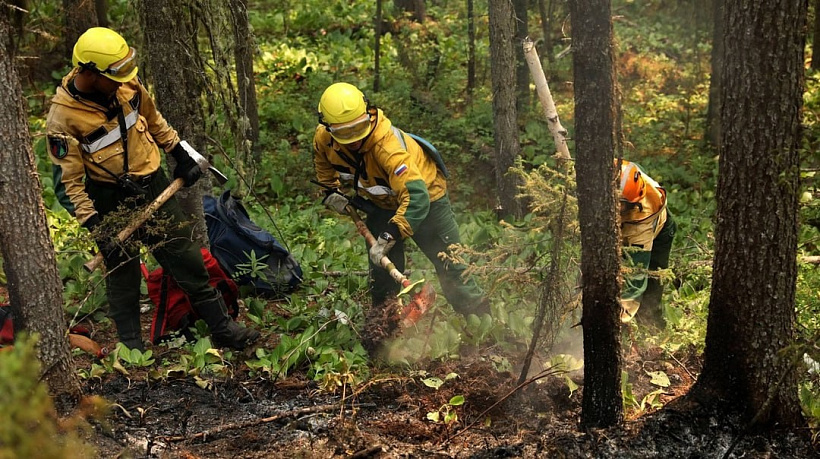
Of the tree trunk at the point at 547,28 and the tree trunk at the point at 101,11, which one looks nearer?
the tree trunk at the point at 101,11

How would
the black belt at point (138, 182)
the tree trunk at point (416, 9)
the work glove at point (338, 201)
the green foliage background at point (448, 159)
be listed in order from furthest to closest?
the tree trunk at point (416, 9)
the work glove at point (338, 201)
the green foliage background at point (448, 159)
the black belt at point (138, 182)

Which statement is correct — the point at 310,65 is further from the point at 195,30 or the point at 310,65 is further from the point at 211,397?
the point at 211,397

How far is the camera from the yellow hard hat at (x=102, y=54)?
482 centimetres

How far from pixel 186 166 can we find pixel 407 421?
2.57 m

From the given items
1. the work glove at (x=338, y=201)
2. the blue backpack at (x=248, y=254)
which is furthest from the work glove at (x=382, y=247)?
the blue backpack at (x=248, y=254)

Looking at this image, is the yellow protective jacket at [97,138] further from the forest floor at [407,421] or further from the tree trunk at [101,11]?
the tree trunk at [101,11]

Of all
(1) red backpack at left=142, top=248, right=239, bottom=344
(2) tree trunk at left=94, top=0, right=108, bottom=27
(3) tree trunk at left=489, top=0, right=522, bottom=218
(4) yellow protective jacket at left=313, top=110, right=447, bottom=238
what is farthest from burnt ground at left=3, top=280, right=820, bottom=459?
(2) tree trunk at left=94, top=0, right=108, bottom=27

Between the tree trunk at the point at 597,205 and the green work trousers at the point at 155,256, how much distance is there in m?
2.94

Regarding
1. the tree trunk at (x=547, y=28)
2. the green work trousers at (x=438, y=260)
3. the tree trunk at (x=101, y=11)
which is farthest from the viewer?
the tree trunk at (x=547, y=28)

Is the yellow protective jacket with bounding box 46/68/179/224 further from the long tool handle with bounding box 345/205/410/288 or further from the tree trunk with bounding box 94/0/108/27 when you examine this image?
the tree trunk with bounding box 94/0/108/27

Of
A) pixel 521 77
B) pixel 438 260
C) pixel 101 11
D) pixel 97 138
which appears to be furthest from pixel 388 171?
pixel 101 11

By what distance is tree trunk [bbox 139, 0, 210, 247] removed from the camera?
5902 mm

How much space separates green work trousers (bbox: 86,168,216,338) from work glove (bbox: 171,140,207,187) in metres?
0.15

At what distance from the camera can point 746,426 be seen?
12.8 feet
